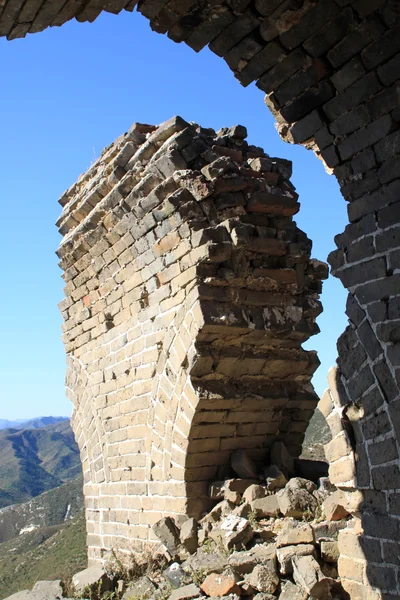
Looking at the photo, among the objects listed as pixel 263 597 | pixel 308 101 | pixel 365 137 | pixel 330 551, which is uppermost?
pixel 308 101

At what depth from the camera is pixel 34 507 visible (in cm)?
4153

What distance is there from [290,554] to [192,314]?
2.01m

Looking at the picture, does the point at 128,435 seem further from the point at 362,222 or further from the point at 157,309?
the point at 362,222

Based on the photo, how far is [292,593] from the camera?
4195 millimetres

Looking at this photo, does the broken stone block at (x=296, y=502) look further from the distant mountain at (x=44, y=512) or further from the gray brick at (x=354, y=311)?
the distant mountain at (x=44, y=512)

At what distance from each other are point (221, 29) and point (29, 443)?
119 metres

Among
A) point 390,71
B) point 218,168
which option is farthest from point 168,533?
point 390,71

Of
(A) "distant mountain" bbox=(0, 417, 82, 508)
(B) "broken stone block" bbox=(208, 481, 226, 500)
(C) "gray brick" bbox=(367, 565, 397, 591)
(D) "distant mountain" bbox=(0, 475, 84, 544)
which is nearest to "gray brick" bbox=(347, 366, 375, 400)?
(C) "gray brick" bbox=(367, 565, 397, 591)

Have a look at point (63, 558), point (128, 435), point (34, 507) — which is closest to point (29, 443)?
point (34, 507)

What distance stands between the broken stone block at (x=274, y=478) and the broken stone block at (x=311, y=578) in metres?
1.07

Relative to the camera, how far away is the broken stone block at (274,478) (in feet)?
17.9

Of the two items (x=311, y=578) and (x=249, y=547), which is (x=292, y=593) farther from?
(x=249, y=547)

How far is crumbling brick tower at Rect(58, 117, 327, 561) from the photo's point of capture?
5.34 meters

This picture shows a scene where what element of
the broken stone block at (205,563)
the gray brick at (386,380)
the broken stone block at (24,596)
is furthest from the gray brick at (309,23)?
the broken stone block at (24,596)
